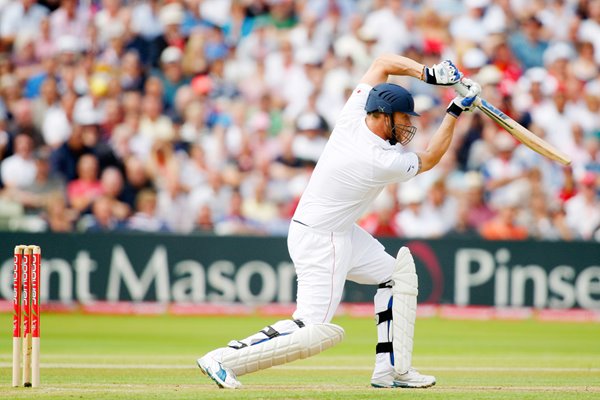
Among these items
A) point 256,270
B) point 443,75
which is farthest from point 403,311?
point 256,270

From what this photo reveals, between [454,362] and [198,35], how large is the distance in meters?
7.90

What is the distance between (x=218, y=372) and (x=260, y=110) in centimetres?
897

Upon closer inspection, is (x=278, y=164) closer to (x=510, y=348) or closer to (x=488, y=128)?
(x=488, y=128)

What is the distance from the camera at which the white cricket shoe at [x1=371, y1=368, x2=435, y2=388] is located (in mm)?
6891

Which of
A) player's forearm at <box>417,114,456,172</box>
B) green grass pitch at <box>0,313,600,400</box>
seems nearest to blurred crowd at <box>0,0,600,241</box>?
green grass pitch at <box>0,313,600,400</box>

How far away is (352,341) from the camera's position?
1127 centimetres

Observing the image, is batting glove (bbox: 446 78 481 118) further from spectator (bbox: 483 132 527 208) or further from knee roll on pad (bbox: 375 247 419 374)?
spectator (bbox: 483 132 527 208)

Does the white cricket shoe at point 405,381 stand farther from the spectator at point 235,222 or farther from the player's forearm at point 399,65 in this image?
the spectator at point 235,222

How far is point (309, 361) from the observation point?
9477mm

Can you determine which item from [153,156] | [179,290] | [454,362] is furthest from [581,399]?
[153,156]

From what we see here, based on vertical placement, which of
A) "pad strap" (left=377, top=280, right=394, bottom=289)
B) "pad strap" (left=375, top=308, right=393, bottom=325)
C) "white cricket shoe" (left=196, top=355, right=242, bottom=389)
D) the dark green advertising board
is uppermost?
the dark green advertising board

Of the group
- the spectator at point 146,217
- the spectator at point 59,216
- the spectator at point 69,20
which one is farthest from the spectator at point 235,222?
the spectator at point 69,20

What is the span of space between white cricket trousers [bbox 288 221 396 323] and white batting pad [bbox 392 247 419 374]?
0.14m

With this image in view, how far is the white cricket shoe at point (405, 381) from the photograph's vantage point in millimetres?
6891
